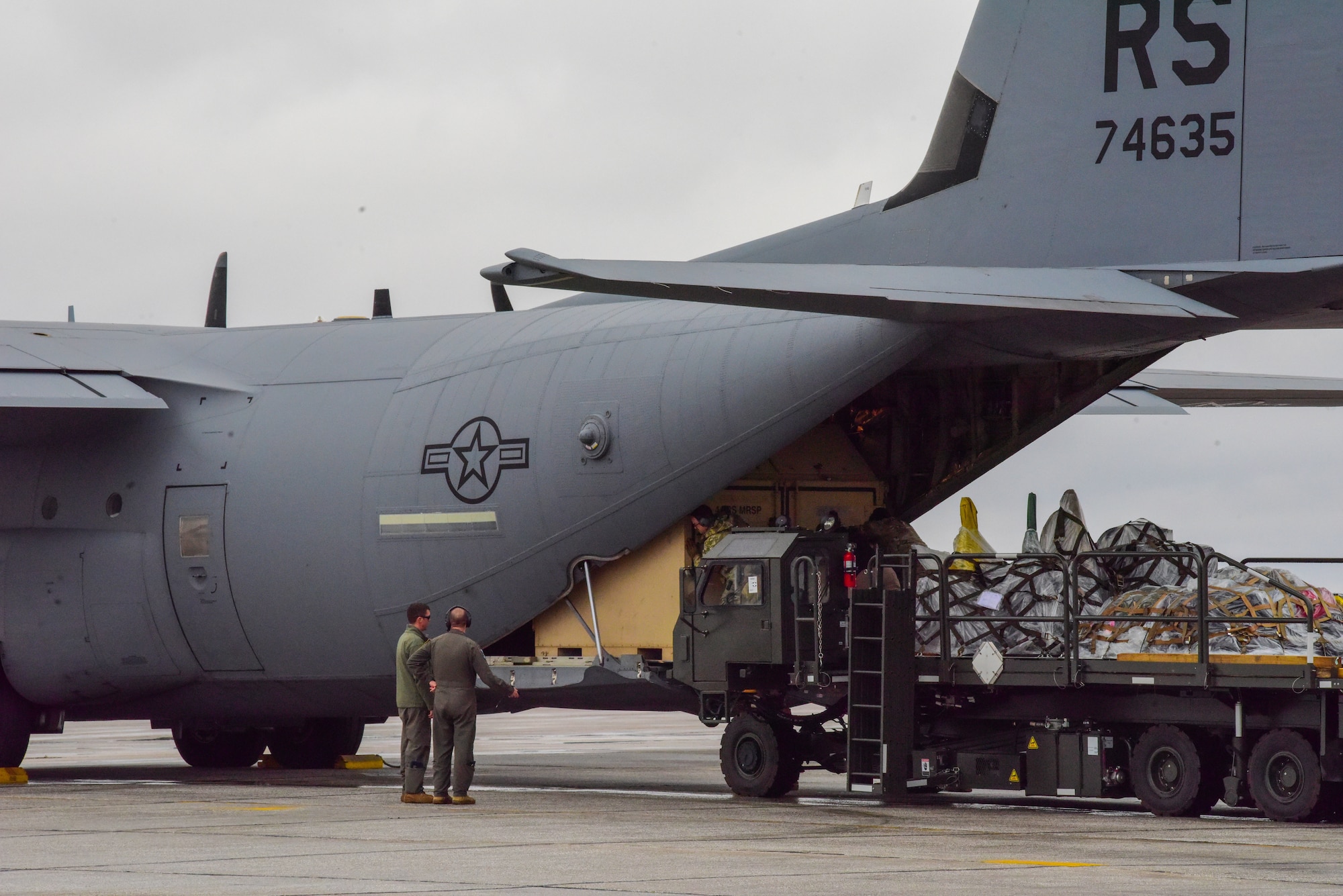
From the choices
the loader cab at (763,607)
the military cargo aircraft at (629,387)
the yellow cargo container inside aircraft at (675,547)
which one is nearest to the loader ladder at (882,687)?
the loader cab at (763,607)

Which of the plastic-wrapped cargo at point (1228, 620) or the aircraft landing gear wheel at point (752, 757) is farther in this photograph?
the aircraft landing gear wheel at point (752, 757)

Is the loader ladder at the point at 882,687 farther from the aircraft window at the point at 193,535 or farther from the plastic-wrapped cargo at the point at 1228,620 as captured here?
the aircraft window at the point at 193,535

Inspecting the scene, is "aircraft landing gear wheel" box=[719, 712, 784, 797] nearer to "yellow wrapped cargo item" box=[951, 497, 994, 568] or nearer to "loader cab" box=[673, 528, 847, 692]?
"loader cab" box=[673, 528, 847, 692]

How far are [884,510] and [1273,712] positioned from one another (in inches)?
179

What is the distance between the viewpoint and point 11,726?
18.7m

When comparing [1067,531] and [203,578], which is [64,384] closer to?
[203,578]

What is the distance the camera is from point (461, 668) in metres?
14.4

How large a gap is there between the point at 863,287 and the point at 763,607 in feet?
11.1

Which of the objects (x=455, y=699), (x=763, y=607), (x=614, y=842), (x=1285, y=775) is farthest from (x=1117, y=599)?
(x=455, y=699)

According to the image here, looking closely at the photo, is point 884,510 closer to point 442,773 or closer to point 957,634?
point 957,634

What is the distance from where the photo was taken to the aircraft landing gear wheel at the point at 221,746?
827 inches

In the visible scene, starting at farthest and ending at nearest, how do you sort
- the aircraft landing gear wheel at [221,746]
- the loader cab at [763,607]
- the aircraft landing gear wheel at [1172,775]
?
the aircraft landing gear wheel at [221,746]
the loader cab at [763,607]
the aircraft landing gear wheel at [1172,775]

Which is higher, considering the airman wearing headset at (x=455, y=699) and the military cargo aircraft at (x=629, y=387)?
the military cargo aircraft at (x=629, y=387)

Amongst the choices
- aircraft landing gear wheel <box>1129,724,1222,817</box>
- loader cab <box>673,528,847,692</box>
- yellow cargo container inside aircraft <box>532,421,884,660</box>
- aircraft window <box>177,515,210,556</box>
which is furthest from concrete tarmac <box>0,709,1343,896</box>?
aircraft window <box>177,515,210,556</box>
